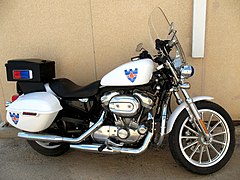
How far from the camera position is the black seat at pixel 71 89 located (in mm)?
2471

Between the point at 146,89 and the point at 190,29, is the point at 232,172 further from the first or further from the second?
the point at 190,29

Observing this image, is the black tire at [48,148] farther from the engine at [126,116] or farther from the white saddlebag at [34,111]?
the engine at [126,116]

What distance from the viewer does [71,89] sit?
260cm

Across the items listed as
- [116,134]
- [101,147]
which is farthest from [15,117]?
[116,134]

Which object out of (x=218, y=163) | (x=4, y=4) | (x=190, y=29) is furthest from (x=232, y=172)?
(x=4, y=4)

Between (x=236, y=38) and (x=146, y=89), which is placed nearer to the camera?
(x=146, y=89)

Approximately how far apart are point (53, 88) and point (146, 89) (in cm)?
97

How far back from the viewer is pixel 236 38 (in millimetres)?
3039

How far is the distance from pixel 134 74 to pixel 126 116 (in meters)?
0.41

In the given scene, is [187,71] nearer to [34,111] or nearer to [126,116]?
[126,116]

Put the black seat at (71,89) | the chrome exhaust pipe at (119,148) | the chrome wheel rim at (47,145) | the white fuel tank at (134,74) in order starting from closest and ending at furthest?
the white fuel tank at (134,74)
the chrome exhaust pipe at (119,148)
the black seat at (71,89)
the chrome wheel rim at (47,145)

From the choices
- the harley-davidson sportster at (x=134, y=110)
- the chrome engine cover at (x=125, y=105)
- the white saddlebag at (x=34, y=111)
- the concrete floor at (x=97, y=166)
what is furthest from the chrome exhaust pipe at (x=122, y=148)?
the white saddlebag at (x=34, y=111)

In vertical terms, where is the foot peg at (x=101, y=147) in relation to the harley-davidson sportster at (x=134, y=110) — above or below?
below

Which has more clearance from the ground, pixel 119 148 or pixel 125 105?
pixel 125 105
